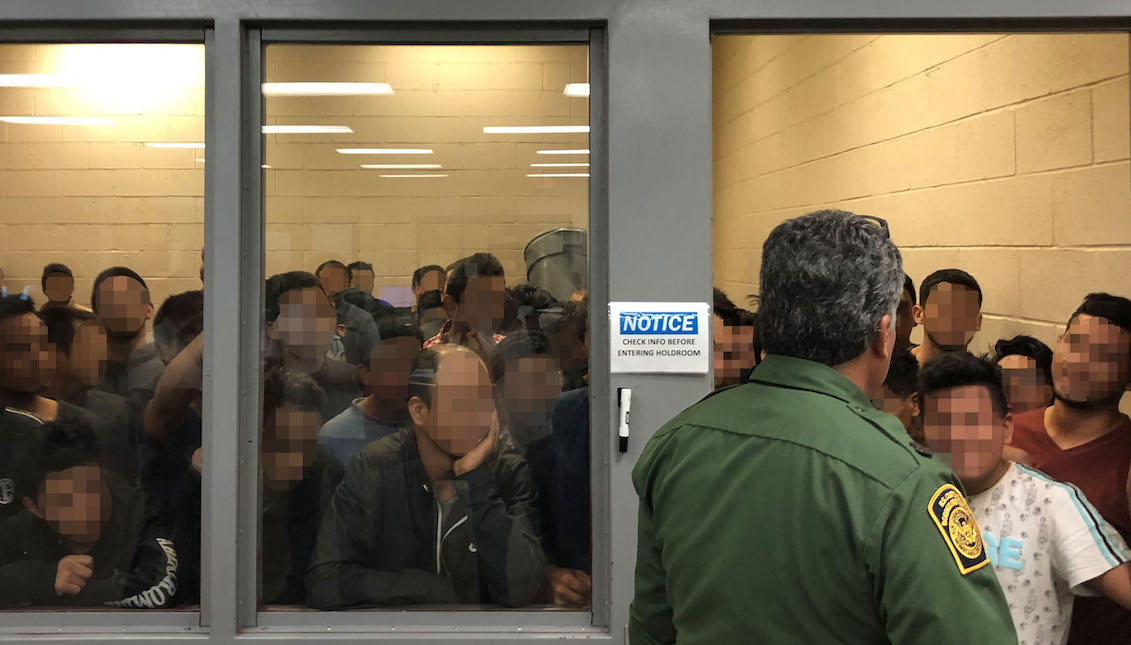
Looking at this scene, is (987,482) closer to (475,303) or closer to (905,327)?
(905,327)

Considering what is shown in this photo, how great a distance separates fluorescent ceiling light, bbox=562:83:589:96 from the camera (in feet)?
9.07

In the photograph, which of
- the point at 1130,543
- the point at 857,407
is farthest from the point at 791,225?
the point at 1130,543

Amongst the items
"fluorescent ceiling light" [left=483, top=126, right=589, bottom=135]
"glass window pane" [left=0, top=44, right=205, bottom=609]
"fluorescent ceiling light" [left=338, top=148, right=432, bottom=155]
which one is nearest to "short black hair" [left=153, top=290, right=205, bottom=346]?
"glass window pane" [left=0, top=44, right=205, bottom=609]

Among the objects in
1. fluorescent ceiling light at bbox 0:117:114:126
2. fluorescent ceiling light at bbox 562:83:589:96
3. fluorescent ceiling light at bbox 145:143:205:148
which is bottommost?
fluorescent ceiling light at bbox 145:143:205:148

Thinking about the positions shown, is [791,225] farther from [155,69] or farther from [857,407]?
[155,69]

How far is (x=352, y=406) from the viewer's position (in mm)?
2758

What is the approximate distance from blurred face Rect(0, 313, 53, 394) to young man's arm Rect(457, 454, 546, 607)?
132cm

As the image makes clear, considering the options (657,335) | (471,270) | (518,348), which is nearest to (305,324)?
(471,270)

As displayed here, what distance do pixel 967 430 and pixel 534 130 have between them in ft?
4.93

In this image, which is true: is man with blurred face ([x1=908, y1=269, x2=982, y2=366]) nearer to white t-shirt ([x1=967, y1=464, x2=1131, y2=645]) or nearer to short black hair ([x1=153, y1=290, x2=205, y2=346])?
white t-shirt ([x1=967, y1=464, x2=1131, y2=645])

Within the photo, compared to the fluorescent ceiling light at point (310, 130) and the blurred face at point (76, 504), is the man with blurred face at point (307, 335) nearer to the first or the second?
the fluorescent ceiling light at point (310, 130)

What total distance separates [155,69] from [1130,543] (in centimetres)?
320

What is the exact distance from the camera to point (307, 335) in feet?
9.05

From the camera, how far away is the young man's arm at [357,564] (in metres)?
2.74
